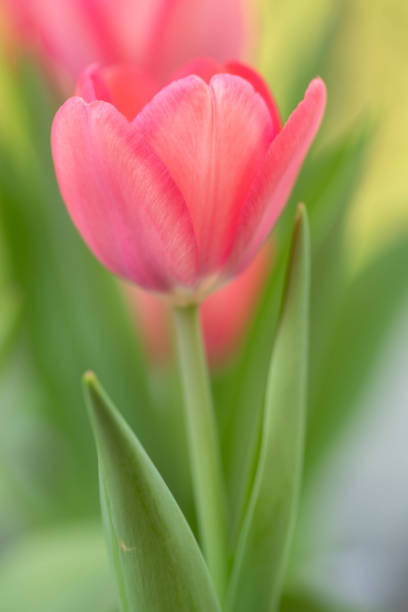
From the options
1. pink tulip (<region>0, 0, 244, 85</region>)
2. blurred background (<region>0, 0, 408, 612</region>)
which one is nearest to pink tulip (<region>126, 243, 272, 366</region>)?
blurred background (<region>0, 0, 408, 612</region>)

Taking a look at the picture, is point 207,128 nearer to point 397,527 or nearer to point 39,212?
point 39,212

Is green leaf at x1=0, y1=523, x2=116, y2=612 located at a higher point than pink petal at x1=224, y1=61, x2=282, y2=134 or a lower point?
lower

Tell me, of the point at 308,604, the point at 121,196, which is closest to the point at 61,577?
the point at 308,604

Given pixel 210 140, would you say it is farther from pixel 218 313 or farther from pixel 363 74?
pixel 363 74

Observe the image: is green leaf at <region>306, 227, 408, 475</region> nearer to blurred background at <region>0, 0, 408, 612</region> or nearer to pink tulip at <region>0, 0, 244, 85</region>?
blurred background at <region>0, 0, 408, 612</region>

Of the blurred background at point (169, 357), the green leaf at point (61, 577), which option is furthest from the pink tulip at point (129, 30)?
the green leaf at point (61, 577)

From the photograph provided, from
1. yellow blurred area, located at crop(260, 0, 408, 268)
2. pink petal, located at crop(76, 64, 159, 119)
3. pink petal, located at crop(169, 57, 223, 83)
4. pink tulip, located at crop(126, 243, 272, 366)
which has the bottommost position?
pink petal, located at crop(169, 57, 223, 83)
